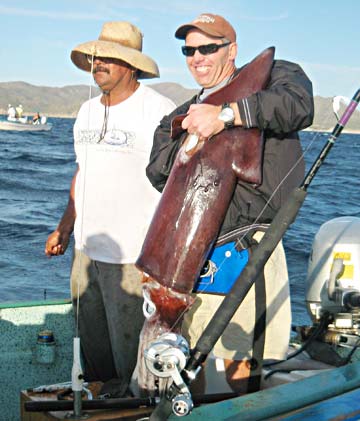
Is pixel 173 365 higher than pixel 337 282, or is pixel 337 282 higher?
pixel 173 365

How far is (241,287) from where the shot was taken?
263 cm

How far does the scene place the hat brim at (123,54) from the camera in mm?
4242

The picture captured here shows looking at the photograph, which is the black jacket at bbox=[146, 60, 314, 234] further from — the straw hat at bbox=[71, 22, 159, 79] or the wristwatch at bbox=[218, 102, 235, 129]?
the straw hat at bbox=[71, 22, 159, 79]

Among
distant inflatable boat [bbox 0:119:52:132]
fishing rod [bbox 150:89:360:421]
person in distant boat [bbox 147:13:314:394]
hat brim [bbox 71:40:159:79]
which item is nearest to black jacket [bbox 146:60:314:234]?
person in distant boat [bbox 147:13:314:394]

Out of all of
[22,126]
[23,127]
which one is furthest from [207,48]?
[22,126]

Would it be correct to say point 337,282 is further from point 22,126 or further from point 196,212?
point 22,126

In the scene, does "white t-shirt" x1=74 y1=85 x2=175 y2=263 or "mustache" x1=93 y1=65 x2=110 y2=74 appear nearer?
"white t-shirt" x1=74 y1=85 x2=175 y2=263

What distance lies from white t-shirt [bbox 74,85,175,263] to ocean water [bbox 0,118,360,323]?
0.93 meters

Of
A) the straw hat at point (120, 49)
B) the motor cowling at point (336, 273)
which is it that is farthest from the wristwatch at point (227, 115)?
the motor cowling at point (336, 273)

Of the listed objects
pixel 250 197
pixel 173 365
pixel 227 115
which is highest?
pixel 227 115

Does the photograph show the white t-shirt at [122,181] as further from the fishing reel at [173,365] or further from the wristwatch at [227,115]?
the fishing reel at [173,365]

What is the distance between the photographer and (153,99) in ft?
14.0

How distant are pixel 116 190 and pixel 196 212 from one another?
45.9 inches

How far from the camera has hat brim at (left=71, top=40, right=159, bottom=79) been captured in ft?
13.9
